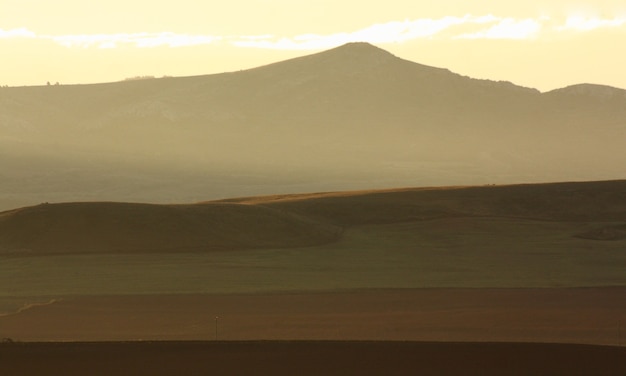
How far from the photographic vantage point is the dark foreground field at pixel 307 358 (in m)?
37.7

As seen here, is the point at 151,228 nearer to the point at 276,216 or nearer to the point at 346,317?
the point at 276,216

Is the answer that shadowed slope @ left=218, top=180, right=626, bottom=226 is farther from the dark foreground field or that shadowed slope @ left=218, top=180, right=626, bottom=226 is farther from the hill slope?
the dark foreground field

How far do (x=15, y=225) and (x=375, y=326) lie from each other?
41.5 m

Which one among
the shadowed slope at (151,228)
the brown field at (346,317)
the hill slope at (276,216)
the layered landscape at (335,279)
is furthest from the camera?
the hill slope at (276,216)

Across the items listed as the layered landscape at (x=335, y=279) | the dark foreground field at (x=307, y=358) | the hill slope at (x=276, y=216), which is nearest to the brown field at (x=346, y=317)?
the layered landscape at (x=335, y=279)

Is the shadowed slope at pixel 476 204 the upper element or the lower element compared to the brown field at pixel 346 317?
upper

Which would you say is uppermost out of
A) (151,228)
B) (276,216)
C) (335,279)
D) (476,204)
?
(476,204)

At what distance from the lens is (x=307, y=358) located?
40.3m

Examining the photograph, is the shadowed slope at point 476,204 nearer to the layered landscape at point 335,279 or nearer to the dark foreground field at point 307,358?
the layered landscape at point 335,279

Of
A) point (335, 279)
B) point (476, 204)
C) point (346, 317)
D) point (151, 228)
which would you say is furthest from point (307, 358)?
point (476, 204)

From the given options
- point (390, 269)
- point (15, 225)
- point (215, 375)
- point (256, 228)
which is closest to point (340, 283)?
point (390, 269)

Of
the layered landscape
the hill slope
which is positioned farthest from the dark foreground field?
the hill slope

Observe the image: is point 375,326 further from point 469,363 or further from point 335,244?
point 335,244

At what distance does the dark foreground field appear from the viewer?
37719mm
